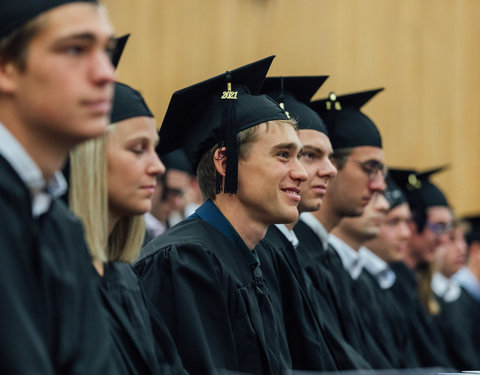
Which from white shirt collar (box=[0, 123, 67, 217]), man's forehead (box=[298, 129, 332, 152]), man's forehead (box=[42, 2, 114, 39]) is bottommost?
man's forehead (box=[298, 129, 332, 152])

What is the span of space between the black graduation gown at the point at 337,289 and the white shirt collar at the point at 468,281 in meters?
3.99

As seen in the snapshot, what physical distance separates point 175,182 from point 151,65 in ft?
4.62

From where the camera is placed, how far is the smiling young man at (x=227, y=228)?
302cm

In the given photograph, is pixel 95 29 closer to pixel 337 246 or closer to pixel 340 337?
pixel 340 337

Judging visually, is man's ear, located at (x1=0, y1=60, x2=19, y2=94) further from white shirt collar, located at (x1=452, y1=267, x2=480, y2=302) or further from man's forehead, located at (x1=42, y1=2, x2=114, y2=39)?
white shirt collar, located at (x1=452, y1=267, x2=480, y2=302)

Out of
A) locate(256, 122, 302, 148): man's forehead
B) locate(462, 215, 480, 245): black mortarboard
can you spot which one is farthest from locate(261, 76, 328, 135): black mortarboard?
locate(462, 215, 480, 245): black mortarboard

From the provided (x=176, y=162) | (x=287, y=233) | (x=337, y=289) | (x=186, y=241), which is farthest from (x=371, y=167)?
(x=186, y=241)

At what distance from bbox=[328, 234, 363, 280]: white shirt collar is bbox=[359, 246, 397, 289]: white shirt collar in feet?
2.29

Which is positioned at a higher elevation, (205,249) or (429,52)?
(429,52)

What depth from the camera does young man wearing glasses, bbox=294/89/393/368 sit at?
4.62 meters

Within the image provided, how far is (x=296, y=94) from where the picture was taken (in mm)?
4457

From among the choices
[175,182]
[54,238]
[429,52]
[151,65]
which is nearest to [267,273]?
[54,238]

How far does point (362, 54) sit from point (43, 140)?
8.37m

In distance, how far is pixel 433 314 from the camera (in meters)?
7.37
